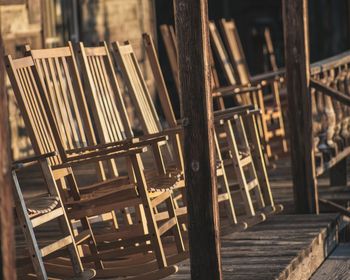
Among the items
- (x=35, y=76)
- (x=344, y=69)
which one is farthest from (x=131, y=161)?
(x=344, y=69)

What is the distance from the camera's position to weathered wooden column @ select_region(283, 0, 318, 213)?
7.16 m

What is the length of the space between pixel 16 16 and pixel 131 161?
4.81m

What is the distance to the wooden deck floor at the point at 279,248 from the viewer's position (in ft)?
18.8

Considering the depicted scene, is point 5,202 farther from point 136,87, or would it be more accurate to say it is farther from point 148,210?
point 136,87

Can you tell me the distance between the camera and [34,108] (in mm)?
5660

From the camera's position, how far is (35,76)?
5.63m

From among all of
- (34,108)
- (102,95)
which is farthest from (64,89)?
(34,108)

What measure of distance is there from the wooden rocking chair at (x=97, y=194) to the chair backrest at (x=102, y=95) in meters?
0.41

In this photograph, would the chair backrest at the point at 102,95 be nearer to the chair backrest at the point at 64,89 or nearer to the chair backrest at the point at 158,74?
the chair backrest at the point at 64,89

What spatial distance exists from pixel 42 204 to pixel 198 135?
781 millimetres

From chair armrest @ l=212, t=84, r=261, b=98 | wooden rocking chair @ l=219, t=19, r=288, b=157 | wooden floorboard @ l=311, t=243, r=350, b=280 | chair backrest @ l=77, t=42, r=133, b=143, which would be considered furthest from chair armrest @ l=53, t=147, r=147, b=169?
wooden rocking chair @ l=219, t=19, r=288, b=157

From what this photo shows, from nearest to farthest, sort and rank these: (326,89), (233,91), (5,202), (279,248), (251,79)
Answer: (5,202) < (279,248) < (326,89) < (233,91) < (251,79)

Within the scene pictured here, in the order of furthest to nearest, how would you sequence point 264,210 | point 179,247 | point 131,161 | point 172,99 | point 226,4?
point 226,4 < point 172,99 < point 264,210 < point 179,247 < point 131,161

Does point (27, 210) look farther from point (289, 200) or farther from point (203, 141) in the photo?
point (289, 200)
